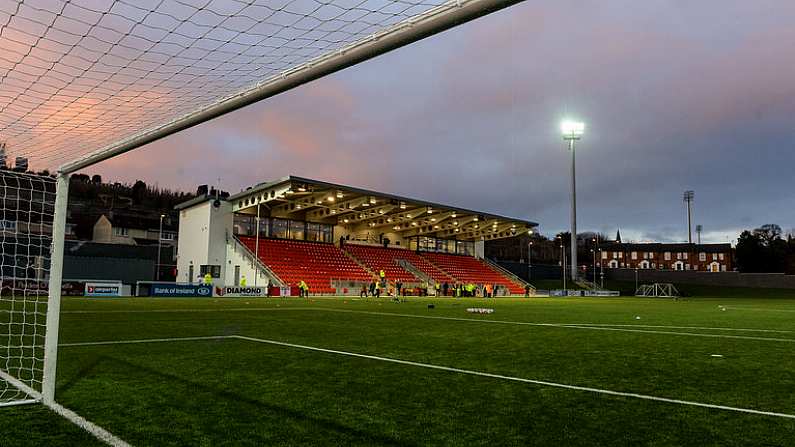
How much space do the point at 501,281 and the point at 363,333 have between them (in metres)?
49.3

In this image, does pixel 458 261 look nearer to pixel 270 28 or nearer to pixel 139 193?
pixel 270 28

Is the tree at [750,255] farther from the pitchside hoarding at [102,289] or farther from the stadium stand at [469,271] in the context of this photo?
the pitchside hoarding at [102,289]

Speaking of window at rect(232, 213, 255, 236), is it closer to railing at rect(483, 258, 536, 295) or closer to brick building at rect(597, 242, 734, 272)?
railing at rect(483, 258, 536, 295)

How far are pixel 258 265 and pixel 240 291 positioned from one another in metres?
4.16

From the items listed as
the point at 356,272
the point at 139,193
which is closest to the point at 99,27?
the point at 356,272

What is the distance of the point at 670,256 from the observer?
108m

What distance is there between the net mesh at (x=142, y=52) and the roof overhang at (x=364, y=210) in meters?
28.9

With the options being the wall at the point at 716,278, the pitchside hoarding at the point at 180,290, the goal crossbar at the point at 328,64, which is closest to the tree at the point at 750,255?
the wall at the point at 716,278

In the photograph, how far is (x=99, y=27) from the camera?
5.71 meters

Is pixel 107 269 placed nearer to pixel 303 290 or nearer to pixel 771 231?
pixel 303 290

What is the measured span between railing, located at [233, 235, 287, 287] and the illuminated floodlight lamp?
134 ft

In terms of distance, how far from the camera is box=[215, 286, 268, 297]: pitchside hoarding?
34513 millimetres

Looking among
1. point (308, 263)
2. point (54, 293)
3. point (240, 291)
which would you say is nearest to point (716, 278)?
point (308, 263)

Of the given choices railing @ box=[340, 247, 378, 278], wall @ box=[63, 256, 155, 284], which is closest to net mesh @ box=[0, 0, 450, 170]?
wall @ box=[63, 256, 155, 284]
